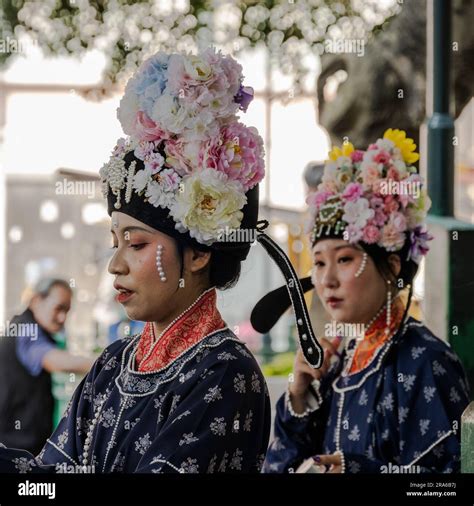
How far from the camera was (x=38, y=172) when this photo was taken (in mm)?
3215

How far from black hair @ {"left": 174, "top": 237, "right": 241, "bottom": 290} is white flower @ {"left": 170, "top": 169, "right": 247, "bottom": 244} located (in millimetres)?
23

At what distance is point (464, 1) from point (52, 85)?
1.25 metres

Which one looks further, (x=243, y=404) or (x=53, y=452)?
(x=53, y=452)

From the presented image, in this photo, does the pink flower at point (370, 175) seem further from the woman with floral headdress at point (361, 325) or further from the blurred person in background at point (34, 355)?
the blurred person in background at point (34, 355)

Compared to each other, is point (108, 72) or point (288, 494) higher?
point (108, 72)

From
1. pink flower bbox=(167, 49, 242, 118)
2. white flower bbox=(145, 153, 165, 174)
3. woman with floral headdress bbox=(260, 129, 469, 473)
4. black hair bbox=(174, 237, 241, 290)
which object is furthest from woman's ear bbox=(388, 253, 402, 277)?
white flower bbox=(145, 153, 165, 174)

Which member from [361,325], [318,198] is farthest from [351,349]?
[318,198]

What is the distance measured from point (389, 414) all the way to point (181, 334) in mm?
744

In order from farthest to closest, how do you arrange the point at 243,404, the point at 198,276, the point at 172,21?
the point at 172,21
the point at 198,276
the point at 243,404

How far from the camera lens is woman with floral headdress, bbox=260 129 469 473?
2959 millimetres

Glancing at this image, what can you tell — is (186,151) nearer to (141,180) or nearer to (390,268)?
(141,180)

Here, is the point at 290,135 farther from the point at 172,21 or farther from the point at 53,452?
the point at 53,452

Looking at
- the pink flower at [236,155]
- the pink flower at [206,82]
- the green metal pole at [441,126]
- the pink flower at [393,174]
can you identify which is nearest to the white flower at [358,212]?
the pink flower at [393,174]

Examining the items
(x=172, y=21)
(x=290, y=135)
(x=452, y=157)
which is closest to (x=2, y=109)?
(x=172, y=21)
